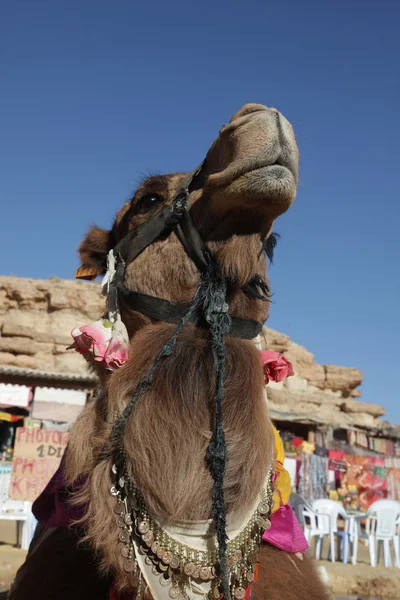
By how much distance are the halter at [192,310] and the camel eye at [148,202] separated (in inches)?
6.5

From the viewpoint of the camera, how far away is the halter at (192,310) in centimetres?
176

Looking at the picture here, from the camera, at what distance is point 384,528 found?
11281 mm

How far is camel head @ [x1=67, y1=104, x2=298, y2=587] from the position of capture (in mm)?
1793

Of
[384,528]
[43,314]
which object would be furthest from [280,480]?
[43,314]

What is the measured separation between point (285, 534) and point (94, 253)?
1504 millimetres

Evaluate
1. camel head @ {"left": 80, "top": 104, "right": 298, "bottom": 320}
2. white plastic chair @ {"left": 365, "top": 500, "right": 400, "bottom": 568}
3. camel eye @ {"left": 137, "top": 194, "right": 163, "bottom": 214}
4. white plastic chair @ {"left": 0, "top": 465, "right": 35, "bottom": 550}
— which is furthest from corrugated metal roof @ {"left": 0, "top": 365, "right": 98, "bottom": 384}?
camel head @ {"left": 80, "top": 104, "right": 298, "bottom": 320}

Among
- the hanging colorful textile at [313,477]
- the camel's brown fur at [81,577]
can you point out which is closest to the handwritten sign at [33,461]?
the camel's brown fur at [81,577]

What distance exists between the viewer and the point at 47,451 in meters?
9.59

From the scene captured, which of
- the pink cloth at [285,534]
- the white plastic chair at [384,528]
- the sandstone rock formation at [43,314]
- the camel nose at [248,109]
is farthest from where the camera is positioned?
the sandstone rock formation at [43,314]

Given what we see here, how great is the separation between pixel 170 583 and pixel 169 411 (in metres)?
0.51

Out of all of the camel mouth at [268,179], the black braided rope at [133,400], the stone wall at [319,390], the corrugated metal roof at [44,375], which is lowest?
the black braided rope at [133,400]

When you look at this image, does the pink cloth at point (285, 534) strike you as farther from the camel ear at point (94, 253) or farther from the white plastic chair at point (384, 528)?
the white plastic chair at point (384, 528)

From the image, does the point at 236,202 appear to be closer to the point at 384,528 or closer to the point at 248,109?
the point at 248,109

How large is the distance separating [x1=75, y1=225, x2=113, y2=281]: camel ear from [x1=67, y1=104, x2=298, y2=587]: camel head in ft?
1.35
